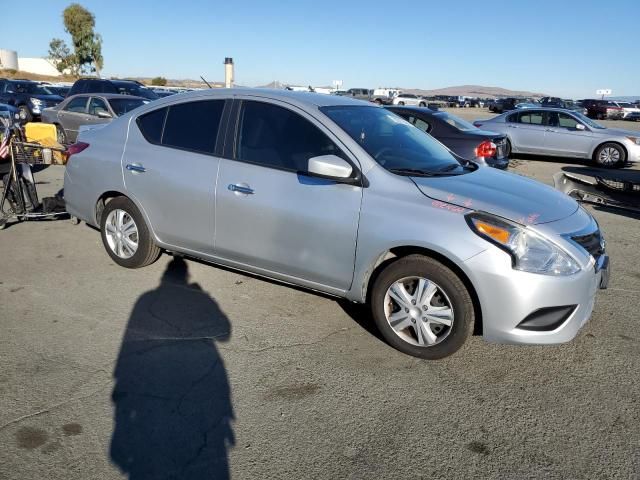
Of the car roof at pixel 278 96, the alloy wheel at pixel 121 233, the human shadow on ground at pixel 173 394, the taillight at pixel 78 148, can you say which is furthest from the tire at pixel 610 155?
the taillight at pixel 78 148

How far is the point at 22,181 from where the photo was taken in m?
6.30

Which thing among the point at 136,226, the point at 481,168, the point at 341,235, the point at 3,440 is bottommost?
the point at 3,440

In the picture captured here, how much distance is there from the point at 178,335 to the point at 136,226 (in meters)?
1.48

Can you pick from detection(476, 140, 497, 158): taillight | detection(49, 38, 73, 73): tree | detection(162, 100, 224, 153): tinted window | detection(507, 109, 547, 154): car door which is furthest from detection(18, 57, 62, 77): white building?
detection(162, 100, 224, 153): tinted window

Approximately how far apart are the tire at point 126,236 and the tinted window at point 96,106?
29.3 feet

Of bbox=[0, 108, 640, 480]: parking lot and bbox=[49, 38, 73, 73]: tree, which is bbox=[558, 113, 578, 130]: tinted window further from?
bbox=[49, 38, 73, 73]: tree

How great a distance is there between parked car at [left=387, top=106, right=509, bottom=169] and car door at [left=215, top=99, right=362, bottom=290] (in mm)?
5476

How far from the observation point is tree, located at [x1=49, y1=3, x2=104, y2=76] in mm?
68375

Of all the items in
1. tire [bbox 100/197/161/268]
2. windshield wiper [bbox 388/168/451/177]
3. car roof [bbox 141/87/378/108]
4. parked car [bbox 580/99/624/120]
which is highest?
Result: parked car [bbox 580/99/624/120]

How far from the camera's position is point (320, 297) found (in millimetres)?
4445

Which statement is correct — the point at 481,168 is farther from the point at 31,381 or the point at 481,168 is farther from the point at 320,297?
the point at 31,381

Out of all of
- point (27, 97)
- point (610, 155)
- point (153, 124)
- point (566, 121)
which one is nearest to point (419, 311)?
point (153, 124)

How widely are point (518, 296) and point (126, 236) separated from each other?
11.7 feet

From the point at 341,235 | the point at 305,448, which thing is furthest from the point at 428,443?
the point at 341,235
